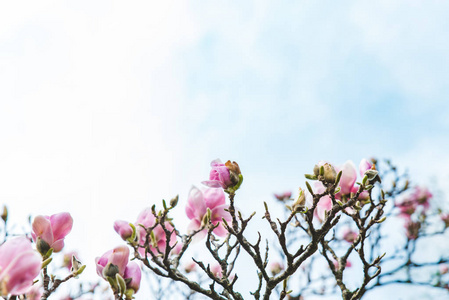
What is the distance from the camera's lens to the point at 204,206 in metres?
1.78

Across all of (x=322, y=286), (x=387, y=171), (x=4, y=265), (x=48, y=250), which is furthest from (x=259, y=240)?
(x=322, y=286)

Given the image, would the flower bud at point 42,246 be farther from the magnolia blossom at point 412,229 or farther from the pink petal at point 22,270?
the magnolia blossom at point 412,229

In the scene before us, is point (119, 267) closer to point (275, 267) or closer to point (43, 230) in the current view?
point (43, 230)

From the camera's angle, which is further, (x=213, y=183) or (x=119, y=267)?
(x=213, y=183)

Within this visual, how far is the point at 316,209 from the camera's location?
1.85 m

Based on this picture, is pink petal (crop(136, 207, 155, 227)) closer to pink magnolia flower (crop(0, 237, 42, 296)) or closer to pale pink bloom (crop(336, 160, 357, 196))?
pink magnolia flower (crop(0, 237, 42, 296))

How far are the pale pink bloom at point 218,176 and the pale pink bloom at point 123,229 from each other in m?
0.39

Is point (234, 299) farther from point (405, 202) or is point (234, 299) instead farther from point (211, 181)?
point (405, 202)

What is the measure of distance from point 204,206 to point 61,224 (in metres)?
0.62

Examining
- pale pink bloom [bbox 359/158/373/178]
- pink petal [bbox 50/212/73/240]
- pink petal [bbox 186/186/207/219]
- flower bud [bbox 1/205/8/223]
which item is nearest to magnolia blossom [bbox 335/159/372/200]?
pale pink bloom [bbox 359/158/373/178]

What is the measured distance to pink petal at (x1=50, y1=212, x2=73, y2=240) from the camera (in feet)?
5.21

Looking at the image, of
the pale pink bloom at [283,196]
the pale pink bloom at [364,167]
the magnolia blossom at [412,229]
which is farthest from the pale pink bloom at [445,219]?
the pale pink bloom at [364,167]

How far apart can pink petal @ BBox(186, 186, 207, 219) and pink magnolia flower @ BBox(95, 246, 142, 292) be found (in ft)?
1.36

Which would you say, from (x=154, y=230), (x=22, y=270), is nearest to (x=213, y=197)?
(x=154, y=230)
